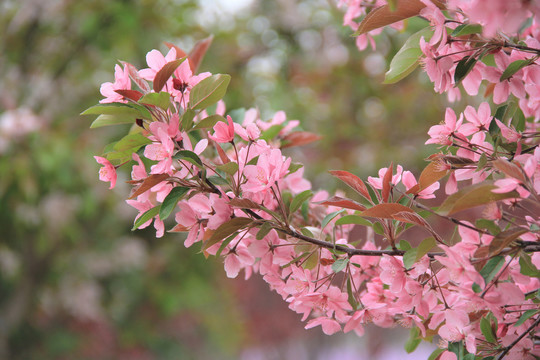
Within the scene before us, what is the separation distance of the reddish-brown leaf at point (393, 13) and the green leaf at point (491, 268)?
242mm

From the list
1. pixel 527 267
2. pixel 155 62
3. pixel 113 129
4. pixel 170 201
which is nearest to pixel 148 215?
pixel 170 201

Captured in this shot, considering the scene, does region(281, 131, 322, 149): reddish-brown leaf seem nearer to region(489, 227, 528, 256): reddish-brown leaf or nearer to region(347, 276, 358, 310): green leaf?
region(347, 276, 358, 310): green leaf

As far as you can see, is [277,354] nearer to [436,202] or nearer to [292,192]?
[436,202]

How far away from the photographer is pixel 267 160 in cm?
52

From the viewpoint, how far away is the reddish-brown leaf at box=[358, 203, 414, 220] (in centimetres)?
48

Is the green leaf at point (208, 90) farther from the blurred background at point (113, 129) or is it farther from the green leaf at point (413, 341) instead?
the blurred background at point (113, 129)

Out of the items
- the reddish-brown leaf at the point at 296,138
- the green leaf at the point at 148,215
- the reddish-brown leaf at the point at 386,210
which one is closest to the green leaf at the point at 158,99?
the green leaf at the point at 148,215

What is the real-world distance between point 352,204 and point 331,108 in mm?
2529

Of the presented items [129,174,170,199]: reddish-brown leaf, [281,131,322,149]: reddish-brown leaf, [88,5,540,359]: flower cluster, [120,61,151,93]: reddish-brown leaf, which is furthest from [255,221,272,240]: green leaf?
[281,131,322,149]: reddish-brown leaf

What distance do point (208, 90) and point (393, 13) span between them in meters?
0.20

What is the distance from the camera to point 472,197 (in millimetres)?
416

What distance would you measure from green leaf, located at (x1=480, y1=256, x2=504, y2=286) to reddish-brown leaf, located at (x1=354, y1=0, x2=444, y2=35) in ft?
0.79

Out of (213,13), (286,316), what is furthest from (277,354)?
(213,13)

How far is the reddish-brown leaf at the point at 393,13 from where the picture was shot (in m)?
0.51
